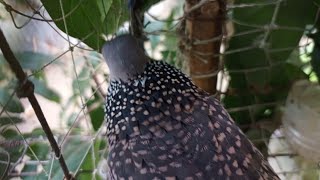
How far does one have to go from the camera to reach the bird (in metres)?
0.57

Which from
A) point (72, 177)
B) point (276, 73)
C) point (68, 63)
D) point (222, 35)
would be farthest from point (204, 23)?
point (68, 63)

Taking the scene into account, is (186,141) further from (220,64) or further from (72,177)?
(220,64)

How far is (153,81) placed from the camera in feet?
2.07

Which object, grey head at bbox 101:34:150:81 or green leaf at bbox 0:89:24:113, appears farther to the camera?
green leaf at bbox 0:89:24:113

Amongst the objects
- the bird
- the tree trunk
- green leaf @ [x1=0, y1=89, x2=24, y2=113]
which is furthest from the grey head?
green leaf @ [x1=0, y1=89, x2=24, y2=113]

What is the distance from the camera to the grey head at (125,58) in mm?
630

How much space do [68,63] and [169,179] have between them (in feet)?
2.53

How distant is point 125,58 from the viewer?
63cm

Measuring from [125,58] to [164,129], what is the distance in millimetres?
89

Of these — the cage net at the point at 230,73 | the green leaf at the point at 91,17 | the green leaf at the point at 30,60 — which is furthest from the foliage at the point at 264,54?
the green leaf at the point at 30,60

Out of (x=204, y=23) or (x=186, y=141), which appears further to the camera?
(x=204, y=23)

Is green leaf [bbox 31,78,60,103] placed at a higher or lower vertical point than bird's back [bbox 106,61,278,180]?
higher

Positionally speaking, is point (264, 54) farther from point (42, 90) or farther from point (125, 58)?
point (42, 90)

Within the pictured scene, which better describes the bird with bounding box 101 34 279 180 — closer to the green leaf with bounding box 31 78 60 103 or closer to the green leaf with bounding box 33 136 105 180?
the green leaf with bounding box 33 136 105 180
